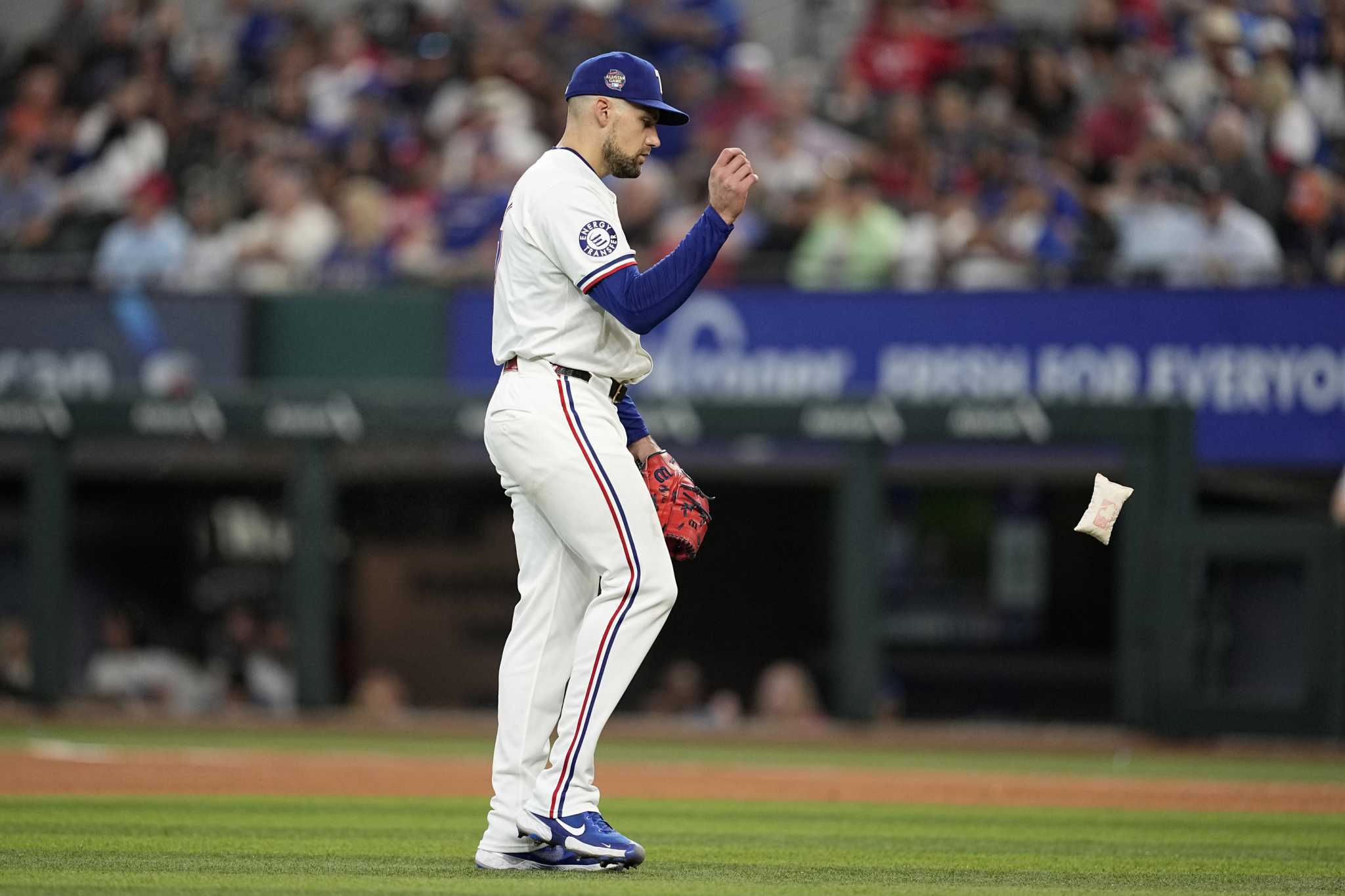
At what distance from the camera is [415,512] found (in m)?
15.6

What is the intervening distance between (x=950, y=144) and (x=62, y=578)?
656 centimetres

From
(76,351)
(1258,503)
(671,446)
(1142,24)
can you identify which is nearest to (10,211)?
(76,351)

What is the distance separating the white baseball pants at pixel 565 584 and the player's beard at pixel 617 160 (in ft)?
1.81

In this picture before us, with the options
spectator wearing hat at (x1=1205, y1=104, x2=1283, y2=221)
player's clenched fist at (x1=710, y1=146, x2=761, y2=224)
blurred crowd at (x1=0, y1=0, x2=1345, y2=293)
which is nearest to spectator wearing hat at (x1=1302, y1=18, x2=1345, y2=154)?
blurred crowd at (x1=0, y1=0, x2=1345, y2=293)

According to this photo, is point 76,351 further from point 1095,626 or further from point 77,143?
point 1095,626

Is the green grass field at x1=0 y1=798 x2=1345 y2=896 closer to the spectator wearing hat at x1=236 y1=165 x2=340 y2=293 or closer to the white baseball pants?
the white baseball pants

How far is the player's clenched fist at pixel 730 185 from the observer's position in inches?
186

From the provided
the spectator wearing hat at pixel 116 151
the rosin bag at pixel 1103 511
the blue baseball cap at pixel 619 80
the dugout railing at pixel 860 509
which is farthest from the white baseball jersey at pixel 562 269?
the spectator wearing hat at pixel 116 151

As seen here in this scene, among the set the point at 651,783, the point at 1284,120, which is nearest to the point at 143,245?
the point at 651,783

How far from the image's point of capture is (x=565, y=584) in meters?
5.04

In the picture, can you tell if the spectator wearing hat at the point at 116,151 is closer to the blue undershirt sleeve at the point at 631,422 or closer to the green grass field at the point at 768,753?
the green grass field at the point at 768,753

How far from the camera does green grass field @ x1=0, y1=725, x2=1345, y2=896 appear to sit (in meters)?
4.64

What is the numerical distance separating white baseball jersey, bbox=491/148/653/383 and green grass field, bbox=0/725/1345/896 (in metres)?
1.28

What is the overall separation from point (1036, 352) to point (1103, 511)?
7248 mm
